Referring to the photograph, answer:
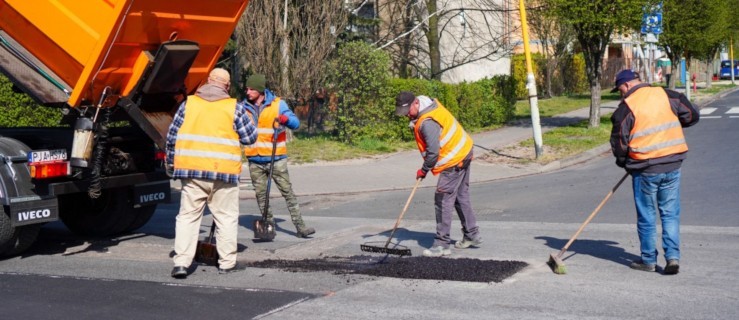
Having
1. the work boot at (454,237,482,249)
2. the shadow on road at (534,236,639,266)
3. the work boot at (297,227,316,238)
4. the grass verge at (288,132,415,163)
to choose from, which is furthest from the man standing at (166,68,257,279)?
the grass verge at (288,132,415,163)

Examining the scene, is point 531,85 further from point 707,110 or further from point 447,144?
point 707,110

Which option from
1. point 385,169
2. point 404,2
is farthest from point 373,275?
point 404,2

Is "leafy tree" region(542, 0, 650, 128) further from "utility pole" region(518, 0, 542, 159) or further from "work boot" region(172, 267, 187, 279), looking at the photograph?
"work boot" region(172, 267, 187, 279)

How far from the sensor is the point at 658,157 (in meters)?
7.45

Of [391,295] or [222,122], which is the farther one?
[222,122]

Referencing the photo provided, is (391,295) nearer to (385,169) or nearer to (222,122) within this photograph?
(222,122)

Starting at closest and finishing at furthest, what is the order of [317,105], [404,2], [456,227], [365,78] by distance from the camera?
[456,227] → [365,78] → [317,105] → [404,2]

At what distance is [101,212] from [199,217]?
2623 mm

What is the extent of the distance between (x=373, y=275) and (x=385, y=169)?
9.46 metres

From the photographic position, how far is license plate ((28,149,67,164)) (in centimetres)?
848

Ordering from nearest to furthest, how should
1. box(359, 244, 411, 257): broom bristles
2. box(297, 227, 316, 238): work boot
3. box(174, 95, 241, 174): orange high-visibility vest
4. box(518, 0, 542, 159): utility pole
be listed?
box(174, 95, 241, 174): orange high-visibility vest → box(359, 244, 411, 257): broom bristles → box(297, 227, 316, 238): work boot → box(518, 0, 542, 159): utility pole

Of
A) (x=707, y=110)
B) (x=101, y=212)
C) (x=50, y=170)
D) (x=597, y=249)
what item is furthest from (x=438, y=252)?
(x=707, y=110)

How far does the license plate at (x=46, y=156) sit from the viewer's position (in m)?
8.48

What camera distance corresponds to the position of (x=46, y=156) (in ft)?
28.1
